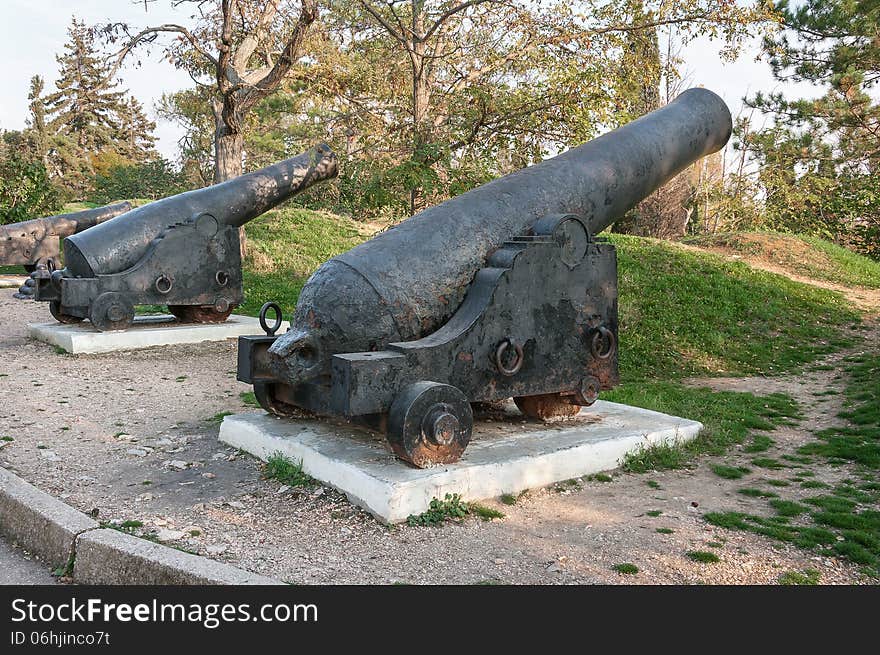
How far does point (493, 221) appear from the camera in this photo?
169 inches

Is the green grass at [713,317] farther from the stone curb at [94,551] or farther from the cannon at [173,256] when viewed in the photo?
the stone curb at [94,551]

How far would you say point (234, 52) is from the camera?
13914mm

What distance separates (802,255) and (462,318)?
37.7 feet

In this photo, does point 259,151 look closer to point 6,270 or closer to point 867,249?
point 6,270

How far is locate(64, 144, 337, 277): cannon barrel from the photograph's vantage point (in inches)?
318

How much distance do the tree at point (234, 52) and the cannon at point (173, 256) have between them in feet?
11.5

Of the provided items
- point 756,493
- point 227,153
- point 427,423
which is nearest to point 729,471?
point 756,493

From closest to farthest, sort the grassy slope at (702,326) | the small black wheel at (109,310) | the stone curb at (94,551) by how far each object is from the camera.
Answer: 1. the stone curb at (94,551)
2. the grassy slope at (702,326)
3. the small black wheel at (109,310)

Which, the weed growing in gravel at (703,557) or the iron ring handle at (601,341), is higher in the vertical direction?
the iron ring handle at (601,341)

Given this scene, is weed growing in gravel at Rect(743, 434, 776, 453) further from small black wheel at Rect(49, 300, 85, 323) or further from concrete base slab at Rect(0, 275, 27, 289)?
concrete base slab at Rect(0, 275, 27, 289)

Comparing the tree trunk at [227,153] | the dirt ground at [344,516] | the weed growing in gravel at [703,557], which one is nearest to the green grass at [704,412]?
the dirt ground at [344,516]

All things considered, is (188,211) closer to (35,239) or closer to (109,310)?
(109,310)

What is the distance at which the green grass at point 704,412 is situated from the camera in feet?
15.0

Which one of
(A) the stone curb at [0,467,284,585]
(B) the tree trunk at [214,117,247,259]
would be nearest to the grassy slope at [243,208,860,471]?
(B) the tree trunk at [214,117,247,259]
